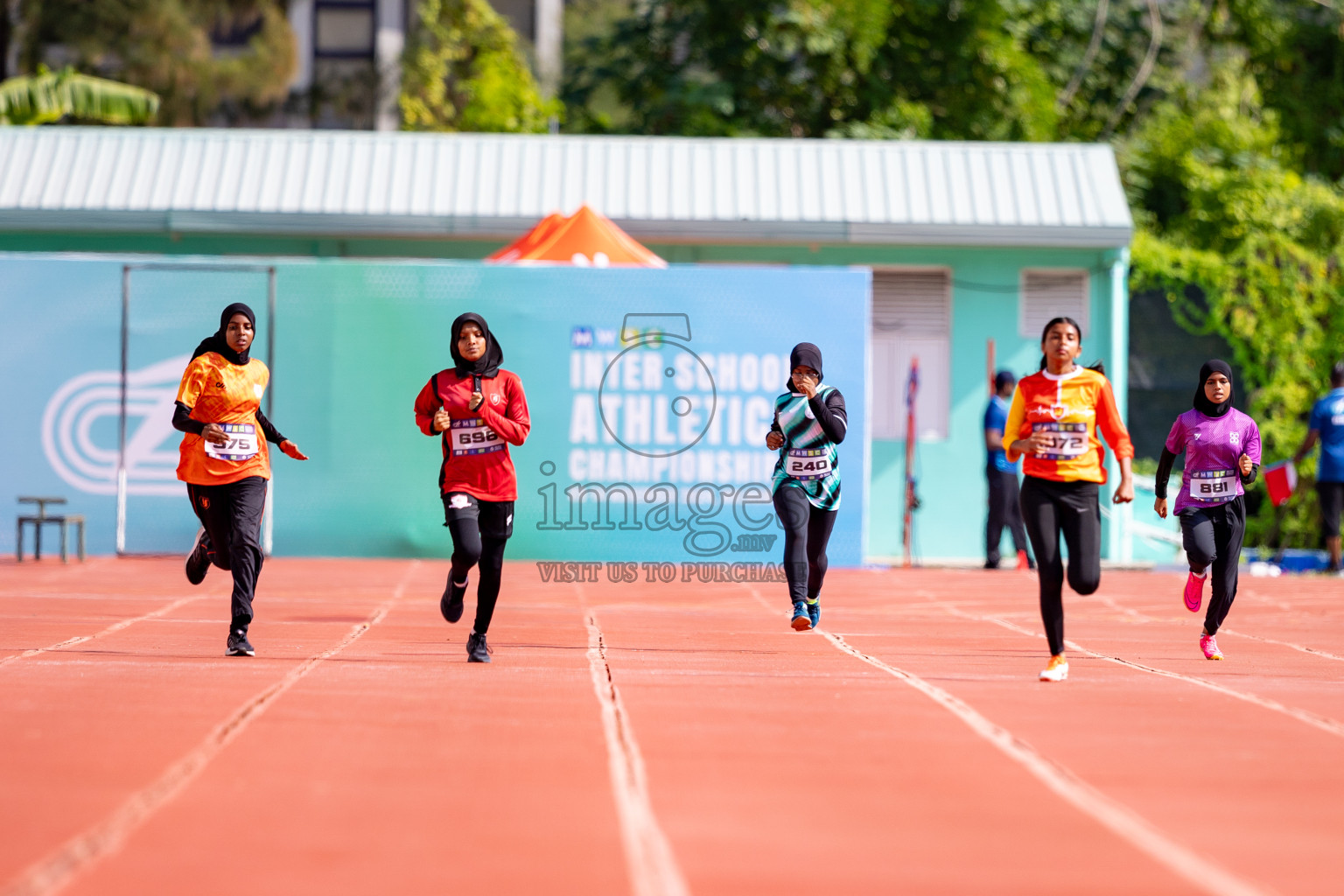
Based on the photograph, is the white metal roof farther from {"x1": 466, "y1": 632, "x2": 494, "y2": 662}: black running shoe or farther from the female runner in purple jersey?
{"x1": 466, "y1": 632, "x2": 494, "y2": 662}: black running shoe

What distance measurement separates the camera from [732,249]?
780 inches

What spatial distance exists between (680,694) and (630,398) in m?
8.49

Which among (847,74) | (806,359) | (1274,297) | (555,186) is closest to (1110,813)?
(806,359)

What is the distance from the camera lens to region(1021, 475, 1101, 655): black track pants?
8.38m

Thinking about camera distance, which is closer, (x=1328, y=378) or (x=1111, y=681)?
(x=1111, y=681)

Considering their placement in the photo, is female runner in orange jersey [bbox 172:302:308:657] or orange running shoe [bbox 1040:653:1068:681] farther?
female runner in orange jersey [bbox 172:302:308:657]

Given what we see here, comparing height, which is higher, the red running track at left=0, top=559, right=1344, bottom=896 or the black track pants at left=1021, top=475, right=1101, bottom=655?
the black track pants at left=1021, top=475, right=1101, bottom=655

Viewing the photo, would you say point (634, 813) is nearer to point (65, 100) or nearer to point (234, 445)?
point (234, 445)

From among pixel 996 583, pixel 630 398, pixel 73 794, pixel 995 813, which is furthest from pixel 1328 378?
pixel 73 794

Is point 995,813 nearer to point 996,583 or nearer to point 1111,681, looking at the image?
point 1111,681

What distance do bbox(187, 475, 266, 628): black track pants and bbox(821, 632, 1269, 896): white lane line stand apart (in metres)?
3.82

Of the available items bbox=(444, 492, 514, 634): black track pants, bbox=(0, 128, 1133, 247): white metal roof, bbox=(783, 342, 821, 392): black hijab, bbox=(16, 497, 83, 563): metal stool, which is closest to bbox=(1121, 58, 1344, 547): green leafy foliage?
bbox=(0, 128, 1133, 247): white metal roof

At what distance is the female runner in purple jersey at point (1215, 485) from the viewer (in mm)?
9695

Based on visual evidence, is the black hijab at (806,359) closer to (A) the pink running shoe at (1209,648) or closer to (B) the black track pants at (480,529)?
(B) the black track pants at (480,529)
